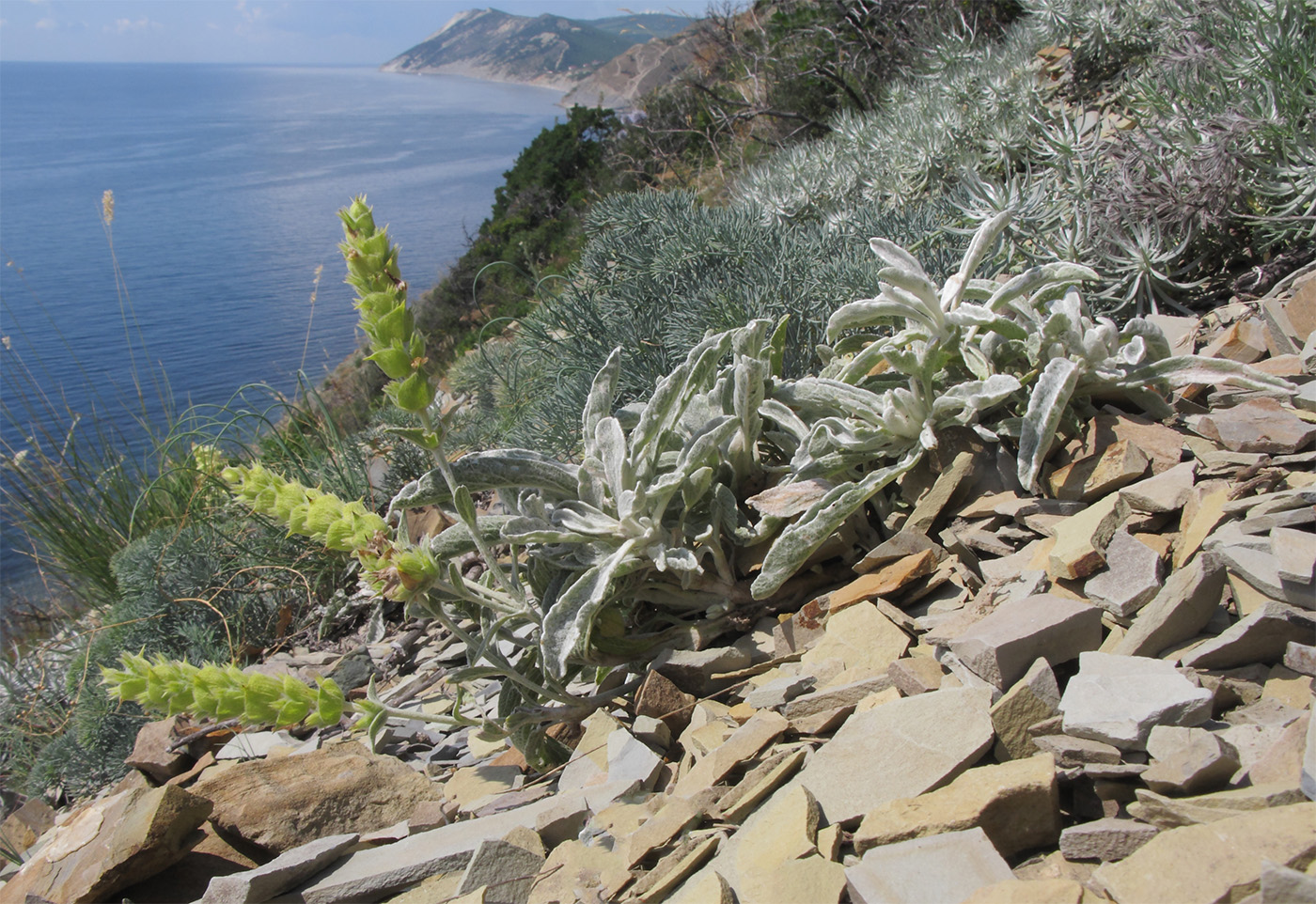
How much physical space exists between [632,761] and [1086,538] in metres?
1.01

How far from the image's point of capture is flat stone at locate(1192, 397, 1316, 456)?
1.82m

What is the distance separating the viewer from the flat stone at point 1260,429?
5.98ft

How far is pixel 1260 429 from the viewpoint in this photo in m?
1.86

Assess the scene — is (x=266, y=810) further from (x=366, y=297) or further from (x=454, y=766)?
(x=366, y=297)

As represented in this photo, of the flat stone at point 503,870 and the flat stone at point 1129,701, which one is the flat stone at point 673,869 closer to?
the flat stone at point 503,870

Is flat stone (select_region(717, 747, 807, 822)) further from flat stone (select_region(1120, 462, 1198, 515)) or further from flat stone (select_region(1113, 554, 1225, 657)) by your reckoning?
flat stone (select_region(1120, 462, 1198, 515))

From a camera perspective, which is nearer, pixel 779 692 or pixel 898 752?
pixel 898 752

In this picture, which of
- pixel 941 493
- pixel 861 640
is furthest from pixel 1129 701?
pixel 941 493

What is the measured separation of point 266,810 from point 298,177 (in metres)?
28.3

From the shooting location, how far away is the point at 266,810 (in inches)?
71.7

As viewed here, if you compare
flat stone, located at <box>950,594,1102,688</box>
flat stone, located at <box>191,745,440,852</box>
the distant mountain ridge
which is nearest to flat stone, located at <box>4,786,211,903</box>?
flat stone, located at <box>191,745,440,852</box>

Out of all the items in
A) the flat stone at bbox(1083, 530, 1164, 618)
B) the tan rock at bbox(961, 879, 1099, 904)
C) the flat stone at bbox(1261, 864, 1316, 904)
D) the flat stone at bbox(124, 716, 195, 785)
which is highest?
the flat stone at bbox(1261, 864, 1316, 904)

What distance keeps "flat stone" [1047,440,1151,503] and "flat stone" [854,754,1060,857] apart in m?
0.88

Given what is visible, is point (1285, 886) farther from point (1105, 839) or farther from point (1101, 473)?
point (1101, 473)
